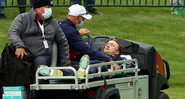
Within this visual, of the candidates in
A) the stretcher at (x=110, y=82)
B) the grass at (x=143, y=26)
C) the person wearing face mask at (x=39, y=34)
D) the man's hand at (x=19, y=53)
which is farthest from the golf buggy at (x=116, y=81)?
the grass at (x=143, y=26)

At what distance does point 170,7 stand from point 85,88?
1384cm

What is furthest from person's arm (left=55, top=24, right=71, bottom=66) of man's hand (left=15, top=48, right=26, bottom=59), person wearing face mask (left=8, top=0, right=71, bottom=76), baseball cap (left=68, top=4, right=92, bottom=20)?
man's hand (left=15, top=48, right=26, bottom=59)

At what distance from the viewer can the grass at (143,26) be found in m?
19.1

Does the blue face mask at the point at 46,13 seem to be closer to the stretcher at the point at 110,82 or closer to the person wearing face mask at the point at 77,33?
the person wearing face mask at the point at 77,33

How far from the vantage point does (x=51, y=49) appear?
402 inches

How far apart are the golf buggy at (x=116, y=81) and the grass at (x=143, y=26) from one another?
569 cm

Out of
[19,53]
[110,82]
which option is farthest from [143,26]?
[19,53]

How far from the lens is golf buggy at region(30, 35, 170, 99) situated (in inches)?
376

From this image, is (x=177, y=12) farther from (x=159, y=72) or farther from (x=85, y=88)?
(x=85, y=88)

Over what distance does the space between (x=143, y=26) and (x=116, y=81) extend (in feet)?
35.7

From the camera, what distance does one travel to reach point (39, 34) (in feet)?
33.0

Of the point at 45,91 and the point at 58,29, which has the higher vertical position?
the point at 58,29

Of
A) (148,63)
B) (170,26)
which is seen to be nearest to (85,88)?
(148,63)

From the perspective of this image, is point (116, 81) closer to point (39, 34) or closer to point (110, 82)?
point (110, 82)
